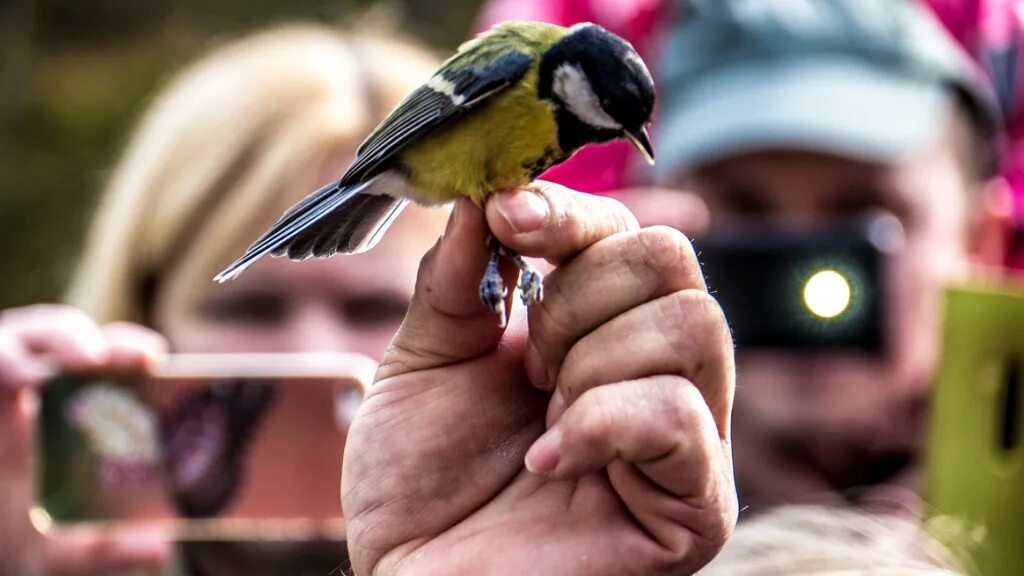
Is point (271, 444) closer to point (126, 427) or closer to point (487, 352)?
point (126, 427)

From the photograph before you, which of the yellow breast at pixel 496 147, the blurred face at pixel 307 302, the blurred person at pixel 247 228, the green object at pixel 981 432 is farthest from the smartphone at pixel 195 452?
the green object at pixel 981 432

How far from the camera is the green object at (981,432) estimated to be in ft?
7.14

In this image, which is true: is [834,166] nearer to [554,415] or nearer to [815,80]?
[815,80]

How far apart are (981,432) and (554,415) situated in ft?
3.76

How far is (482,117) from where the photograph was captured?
151cm

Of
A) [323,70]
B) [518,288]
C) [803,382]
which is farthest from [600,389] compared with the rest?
[323,70]

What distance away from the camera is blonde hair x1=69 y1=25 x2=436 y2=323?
304cm

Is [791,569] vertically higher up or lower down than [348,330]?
higher up

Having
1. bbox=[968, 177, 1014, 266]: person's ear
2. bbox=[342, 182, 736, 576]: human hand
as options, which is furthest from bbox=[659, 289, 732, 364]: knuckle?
bbox=[968, 177, 1014, 266]: person's ear

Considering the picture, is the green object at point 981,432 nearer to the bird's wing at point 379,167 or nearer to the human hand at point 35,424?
the bird's wing at point 379,167

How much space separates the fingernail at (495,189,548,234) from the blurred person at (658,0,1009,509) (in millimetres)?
1757

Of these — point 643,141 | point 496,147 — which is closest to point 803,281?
point 643,141

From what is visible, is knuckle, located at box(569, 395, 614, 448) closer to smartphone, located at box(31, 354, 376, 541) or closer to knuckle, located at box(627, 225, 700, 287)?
knuckle, located at box(627, 225, 700, 287)

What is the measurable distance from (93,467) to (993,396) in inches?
62.3
